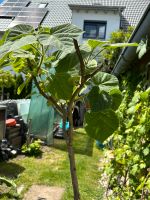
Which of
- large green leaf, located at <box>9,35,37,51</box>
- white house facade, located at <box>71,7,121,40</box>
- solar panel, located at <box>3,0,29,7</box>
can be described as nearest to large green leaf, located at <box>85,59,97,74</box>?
large green leaf, located at <box>9,35,37,51</box>

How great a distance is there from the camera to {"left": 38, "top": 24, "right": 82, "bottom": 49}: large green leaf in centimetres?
77

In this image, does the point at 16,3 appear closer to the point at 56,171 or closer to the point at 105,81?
the point at 56,171

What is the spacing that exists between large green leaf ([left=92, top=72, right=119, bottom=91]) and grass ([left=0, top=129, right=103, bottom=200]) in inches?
175

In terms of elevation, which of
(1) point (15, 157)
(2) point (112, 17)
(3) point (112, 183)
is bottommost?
(1) point (15, 157)

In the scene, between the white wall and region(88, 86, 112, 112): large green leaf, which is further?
the white wall

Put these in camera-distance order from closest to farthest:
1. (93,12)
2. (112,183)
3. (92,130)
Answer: (92,130) → (112,183) → (93,12)

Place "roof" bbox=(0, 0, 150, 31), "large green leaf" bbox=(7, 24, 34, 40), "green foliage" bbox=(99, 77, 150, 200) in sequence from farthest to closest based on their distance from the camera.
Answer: "roof" bbox=(0, 0, 150, 31)
"green foliage" bbox=(99, 77, 150, 200)
"large green leaf" bbox=(7, 24, 34, 40)

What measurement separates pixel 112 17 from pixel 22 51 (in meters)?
21.9

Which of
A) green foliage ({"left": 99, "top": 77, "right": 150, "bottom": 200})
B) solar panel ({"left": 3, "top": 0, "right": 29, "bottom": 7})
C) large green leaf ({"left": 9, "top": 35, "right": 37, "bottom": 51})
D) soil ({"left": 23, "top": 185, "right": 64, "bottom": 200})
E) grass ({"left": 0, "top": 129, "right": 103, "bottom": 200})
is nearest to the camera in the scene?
large green leaf ({"left": 9, "top": 35, "right": 37, "bottom": 51})

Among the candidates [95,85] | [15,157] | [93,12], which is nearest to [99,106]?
[95,85]

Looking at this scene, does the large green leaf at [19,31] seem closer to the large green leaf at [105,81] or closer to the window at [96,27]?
the large green leaf at [105,81]

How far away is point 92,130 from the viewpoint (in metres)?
0.97

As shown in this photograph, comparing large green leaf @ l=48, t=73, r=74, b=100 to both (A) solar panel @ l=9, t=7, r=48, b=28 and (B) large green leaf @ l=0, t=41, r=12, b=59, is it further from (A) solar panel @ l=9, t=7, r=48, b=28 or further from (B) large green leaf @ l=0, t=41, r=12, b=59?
(A) solar panel @ l=9, t=7, r=48, b=28

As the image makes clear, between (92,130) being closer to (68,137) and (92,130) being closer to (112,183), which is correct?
(68,137)
